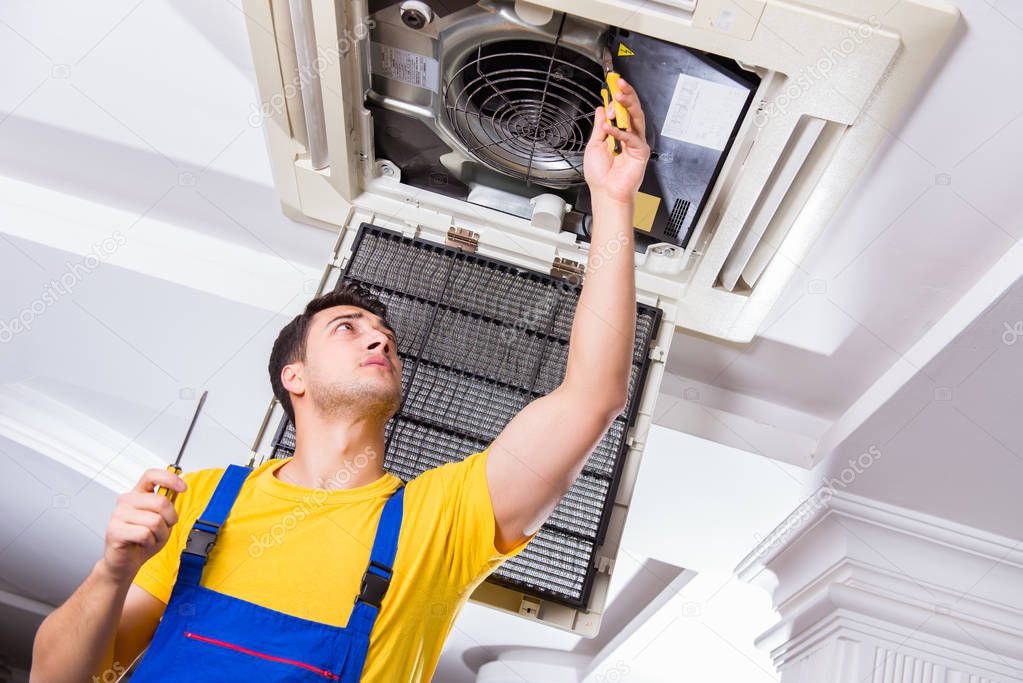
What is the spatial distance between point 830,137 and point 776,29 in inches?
10.6

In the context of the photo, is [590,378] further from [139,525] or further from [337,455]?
[139,525]

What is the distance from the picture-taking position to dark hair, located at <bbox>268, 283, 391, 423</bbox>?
184cm

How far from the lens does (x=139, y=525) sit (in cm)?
119

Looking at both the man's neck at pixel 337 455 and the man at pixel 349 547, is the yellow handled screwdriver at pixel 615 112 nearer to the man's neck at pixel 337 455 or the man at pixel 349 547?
the man at pixel 349 547

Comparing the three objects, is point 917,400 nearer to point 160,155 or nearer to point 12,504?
point 160,155

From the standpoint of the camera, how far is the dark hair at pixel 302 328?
1.84 m

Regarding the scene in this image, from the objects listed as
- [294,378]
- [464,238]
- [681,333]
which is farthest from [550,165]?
[294,378]

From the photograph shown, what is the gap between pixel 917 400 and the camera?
212cm

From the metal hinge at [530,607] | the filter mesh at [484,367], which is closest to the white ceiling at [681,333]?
the filter mesh at [484,367]

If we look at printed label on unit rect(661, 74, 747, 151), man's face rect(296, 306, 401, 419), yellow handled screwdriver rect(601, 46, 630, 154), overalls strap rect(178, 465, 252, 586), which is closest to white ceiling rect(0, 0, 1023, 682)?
printed label on unit rect(661, 74, 747, 151)

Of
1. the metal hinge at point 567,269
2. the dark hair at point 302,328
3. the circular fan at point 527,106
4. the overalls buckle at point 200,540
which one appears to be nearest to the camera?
the overalls buckle at point 200,540

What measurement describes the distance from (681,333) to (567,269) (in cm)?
42

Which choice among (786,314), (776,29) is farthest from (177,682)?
(786,314)

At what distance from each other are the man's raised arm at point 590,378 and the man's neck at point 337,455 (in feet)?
0.89
